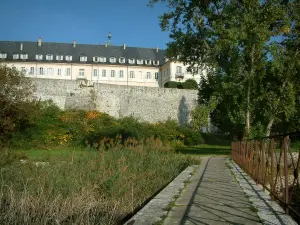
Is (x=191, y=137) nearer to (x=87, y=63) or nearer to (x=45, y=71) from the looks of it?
(x=87, y=63)

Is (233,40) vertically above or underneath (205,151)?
above

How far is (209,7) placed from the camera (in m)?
16.1

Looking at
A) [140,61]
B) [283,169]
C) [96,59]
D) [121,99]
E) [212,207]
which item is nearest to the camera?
[212,207]

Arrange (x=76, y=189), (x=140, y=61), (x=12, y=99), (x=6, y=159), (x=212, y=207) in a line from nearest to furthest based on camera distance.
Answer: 1. (x=212, y=207)
2. (x=76, y=189)
3. (x=6, y=159)
4. (x=12, y=99)
5. (x=140, y=61)

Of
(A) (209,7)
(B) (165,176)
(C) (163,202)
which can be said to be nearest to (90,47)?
(A) (209,7)

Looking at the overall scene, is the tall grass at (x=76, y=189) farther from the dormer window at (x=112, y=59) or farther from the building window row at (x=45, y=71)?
the dormer window at (x=112, y=59)

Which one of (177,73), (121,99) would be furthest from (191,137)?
(177,73)

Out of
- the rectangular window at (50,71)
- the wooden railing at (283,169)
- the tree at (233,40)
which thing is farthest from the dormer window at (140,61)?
the wooden railing at (283,169)

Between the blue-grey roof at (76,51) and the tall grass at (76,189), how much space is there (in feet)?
170

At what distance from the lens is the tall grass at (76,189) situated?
471 cm

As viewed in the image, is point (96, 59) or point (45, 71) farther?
point (96, 59)

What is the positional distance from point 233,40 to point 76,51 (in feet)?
157

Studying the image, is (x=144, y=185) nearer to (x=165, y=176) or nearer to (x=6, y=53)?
(x=165, y=176)

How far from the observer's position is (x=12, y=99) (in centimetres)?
2362
